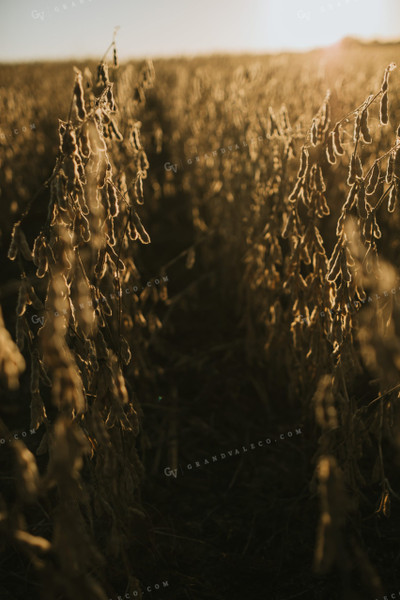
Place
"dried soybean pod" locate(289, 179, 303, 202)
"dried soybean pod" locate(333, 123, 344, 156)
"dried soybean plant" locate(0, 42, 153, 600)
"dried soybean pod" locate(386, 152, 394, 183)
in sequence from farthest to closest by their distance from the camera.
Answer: "dried soybean pod" locate(289, 179, 303, 202), "dried soybean pod" locate(333, 123, 344, 156), "dried soybean pod" locate(386, 152, 394, 183), "dried soybean plant" locate(0, 42, 153, 600)

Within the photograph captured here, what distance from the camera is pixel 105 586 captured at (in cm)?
120

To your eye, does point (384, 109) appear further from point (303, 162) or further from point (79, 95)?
point (79, 95)

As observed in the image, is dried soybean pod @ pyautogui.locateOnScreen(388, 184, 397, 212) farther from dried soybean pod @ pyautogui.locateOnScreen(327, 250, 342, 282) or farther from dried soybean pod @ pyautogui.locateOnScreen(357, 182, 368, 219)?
dried soybean pod @ pyautogui.locateOnScreen(327, 250, 342, 282)

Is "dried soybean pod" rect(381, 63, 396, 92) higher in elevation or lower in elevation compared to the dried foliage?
higher

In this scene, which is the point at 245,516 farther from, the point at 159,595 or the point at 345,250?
the point at 345,250

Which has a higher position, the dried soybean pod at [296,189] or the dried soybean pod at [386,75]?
the dried soybean pod at [386,75]

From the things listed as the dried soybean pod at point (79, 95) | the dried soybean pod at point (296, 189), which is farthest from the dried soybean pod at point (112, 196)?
the dried soybean pod at point (296, 189)

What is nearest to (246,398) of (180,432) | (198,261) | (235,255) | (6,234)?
(180,432)

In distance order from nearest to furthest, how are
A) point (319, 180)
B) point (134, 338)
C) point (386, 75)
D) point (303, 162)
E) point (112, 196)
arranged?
1. point (386, 75)
2. point (112, 196)
3. point (303, 162)
4. point (319, 180)
5. point (134, 338)

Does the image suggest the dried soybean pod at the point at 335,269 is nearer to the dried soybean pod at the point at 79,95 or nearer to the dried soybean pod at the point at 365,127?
the dried soybean pod at the point at 365,127

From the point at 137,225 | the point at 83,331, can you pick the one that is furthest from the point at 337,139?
the point at 83,331

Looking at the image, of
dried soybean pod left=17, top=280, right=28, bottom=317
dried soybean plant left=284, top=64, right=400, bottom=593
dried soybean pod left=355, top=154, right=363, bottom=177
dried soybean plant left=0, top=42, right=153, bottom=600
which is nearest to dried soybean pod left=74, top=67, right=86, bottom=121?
dried soybean plant left=0, top=42, right=153, bottom=600

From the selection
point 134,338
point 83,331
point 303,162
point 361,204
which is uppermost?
point 303,162

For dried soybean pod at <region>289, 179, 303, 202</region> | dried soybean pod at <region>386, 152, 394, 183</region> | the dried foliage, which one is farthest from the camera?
dried soybean pod at <region>289, 179, 303, 202</region>
